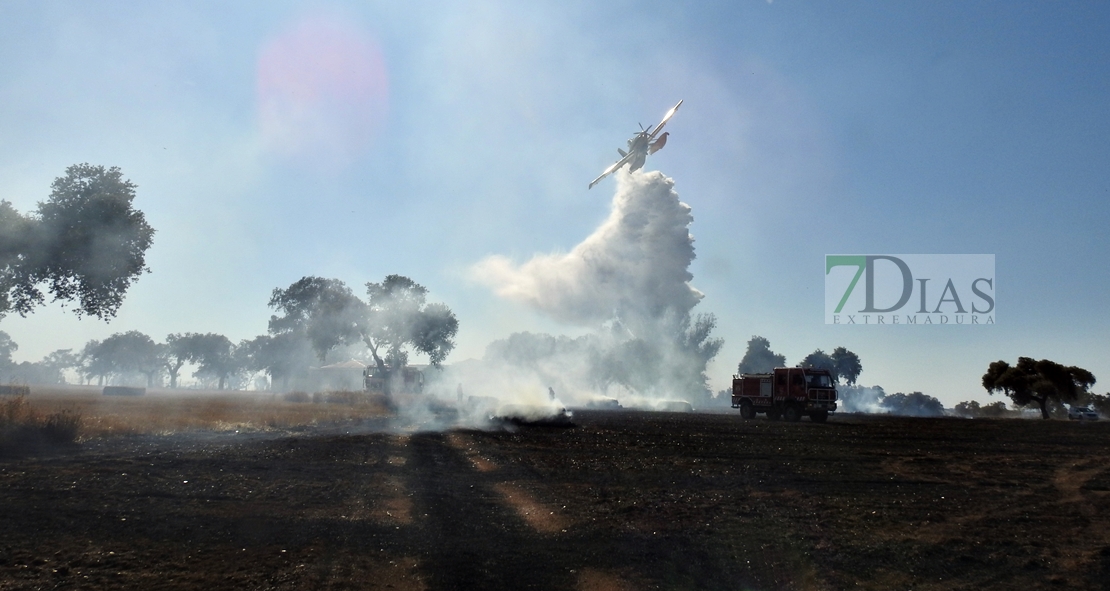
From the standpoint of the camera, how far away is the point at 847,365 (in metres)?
134

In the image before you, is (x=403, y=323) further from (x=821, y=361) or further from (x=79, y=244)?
(x=821, y=361)

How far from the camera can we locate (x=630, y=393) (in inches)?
4427

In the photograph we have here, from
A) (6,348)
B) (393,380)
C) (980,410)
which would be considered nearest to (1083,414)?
(980,410)

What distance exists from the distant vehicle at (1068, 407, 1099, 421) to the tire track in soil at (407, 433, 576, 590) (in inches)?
2579

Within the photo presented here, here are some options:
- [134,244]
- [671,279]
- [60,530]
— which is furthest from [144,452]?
[671,279]

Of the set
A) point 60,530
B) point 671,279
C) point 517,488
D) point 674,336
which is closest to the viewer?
point 60,530

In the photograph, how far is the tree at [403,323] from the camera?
269 ft

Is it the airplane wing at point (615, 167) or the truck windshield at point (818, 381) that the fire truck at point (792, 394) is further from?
the airplane wing at point (615, 167)

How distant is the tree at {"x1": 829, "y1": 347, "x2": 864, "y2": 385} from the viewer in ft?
439

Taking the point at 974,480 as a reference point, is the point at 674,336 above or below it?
above

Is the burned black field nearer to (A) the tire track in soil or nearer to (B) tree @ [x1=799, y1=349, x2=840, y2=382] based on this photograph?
(A) the tire track in soil

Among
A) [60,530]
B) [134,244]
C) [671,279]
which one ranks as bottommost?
[60,530]

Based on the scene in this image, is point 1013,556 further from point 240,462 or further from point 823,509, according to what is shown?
point 240,462

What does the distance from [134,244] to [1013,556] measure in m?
28.8
